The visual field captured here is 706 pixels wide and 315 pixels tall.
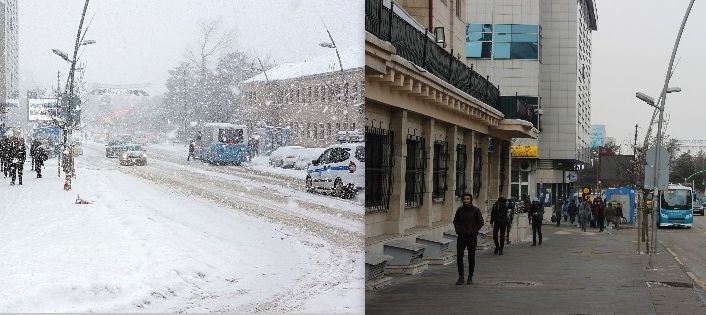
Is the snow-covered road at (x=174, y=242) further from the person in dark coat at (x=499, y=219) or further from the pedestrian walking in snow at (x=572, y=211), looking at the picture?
the pedestrian walking in snow at (x=572, y=211)

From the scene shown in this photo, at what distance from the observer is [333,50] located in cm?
445

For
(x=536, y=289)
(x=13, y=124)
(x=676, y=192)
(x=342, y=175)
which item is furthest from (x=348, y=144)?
(x=676, y=192)

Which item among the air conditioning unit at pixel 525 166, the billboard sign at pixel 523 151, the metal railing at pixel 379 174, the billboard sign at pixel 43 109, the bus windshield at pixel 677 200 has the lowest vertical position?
the bus windshield at pixel 677 200

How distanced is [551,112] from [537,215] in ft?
103

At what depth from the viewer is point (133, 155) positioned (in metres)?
4.43

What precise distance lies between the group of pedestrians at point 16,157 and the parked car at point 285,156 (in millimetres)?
1012

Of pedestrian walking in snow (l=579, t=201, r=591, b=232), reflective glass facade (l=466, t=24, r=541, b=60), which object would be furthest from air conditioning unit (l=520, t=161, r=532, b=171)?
pedestrian walking in snow (l=579, t=201, r=591, b=232)

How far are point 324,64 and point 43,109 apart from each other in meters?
1.24

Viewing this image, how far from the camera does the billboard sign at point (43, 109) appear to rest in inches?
166

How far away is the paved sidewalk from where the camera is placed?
771 centimetres

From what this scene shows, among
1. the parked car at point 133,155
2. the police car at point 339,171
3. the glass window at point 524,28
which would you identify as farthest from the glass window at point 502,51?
the parked car at point 133,155

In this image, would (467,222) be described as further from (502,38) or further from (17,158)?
(502,38)

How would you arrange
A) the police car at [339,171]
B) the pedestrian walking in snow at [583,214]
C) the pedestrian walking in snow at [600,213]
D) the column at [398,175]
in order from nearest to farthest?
the police car at [339,171] < the column at [398,175] < the pedestrian walking in snow at [600,213] < the pedestrian walking in snow at [583,214]

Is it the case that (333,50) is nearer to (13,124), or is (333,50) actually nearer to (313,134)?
(313,134)
